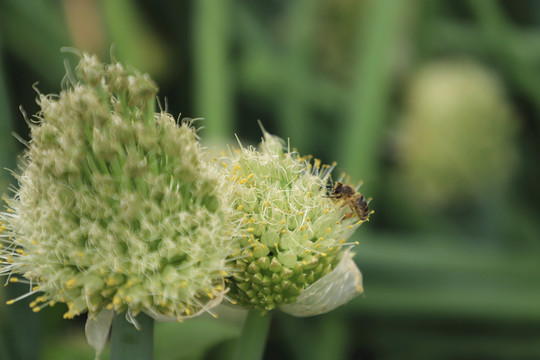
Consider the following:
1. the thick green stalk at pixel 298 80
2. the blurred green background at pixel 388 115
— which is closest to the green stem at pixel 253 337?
the blurred green background at pixel 388 115

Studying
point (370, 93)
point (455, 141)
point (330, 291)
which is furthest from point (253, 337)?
point (455, 141)

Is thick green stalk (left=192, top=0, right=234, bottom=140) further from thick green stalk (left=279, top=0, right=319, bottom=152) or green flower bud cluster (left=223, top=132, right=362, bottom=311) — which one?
green flower bud cluster (left=223, top=132, right=362, bottom=311)

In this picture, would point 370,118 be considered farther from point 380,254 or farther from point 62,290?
point 62,290

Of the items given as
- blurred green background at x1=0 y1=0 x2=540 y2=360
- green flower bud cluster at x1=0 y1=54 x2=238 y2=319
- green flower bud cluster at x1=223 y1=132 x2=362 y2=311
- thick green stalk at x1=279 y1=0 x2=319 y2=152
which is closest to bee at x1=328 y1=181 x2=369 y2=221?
green flower bud cluster at x1=223 y1=132 x2=362 y2=311

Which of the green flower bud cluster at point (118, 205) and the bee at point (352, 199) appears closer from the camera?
the green flower bud cluster at point (118, 205)

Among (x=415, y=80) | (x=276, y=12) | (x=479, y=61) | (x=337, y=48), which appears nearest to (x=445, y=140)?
(x=415, y=80)

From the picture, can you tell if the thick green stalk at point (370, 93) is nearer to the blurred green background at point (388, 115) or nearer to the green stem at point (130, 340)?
the blurred green background at point (388, 115)
